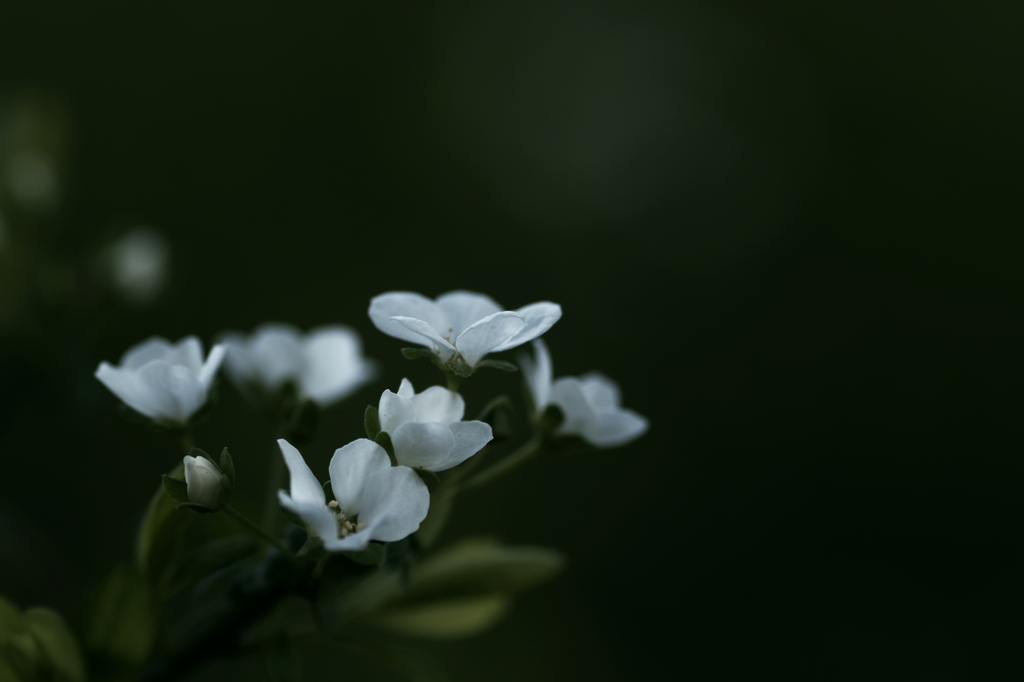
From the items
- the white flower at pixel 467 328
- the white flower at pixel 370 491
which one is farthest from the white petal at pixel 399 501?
the white flower at pixel 467 328

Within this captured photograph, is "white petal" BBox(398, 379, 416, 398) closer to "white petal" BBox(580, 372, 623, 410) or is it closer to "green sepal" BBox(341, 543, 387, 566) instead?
"green sepal" BBox(341, 543, 387, 566)

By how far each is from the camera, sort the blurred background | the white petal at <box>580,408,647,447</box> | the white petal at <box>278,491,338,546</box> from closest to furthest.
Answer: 1. the white petal at <box>278,491,338,546</box>
2. the white petal at <box>580,408,647,447</box>
3. the blurred background

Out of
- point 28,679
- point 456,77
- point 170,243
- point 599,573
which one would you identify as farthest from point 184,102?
point 28,679

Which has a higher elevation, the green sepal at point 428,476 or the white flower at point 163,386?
the white flower at point 163,386

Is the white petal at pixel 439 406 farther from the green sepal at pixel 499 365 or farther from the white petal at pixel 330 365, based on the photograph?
the white petal at pixel 330 365

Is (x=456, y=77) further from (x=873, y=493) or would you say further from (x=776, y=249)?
(x=873, y=493)

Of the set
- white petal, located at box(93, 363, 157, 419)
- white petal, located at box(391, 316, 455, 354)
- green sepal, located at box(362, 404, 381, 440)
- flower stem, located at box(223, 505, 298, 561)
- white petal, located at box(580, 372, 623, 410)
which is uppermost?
white petal, located at box(580, 372, 623, 410)

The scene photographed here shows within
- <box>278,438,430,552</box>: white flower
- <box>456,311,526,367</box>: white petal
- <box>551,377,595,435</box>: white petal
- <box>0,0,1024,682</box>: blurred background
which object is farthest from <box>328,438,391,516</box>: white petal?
<box>0,0,1024,682</box>: blurred background

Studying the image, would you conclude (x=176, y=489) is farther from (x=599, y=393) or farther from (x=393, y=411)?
(x=599, y=393)
